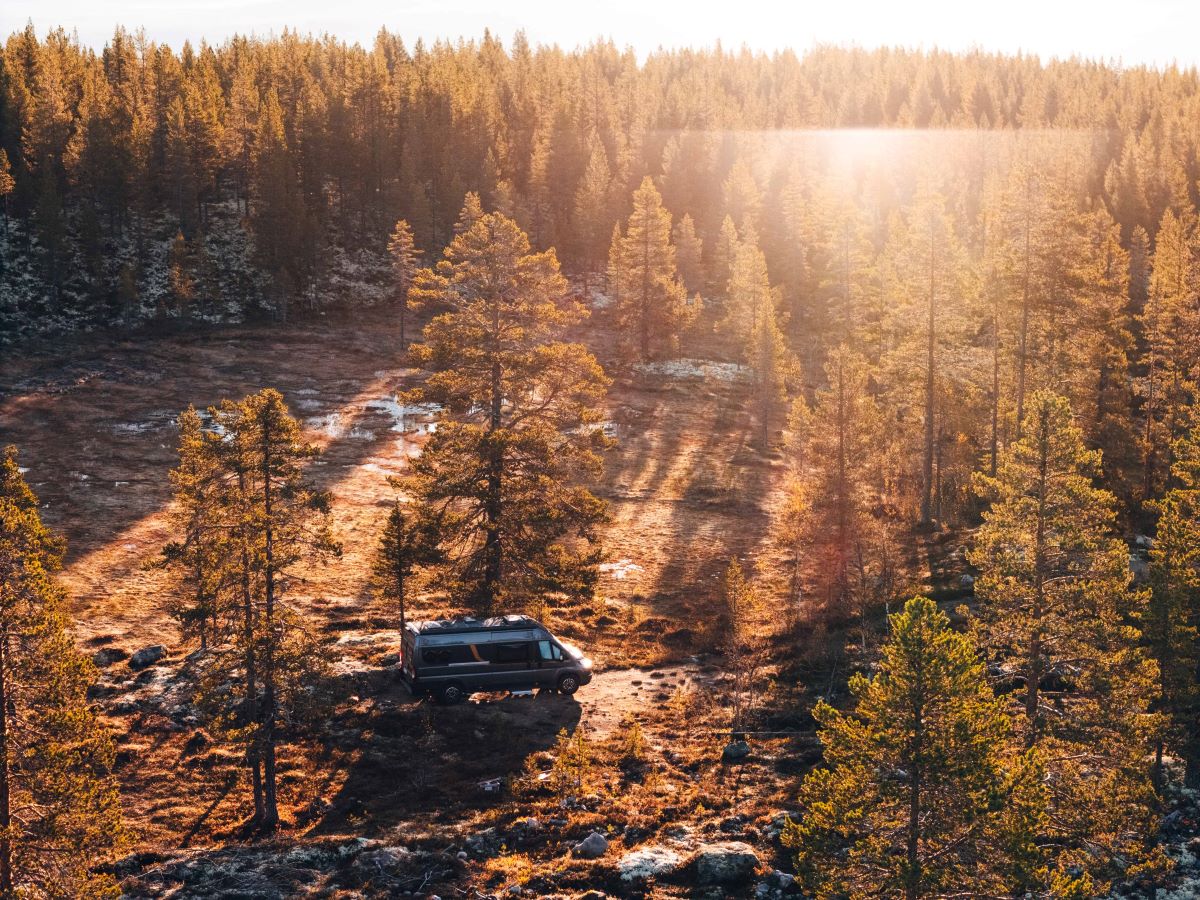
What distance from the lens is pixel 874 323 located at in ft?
177

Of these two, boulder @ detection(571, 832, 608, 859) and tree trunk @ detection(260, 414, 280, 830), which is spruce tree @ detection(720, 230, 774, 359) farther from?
boulder @ detection(571, 832, 608, 859)

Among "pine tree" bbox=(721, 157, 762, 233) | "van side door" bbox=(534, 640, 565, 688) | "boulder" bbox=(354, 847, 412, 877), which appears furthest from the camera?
"pine tree" bbox=(721, 157, 762, 233)

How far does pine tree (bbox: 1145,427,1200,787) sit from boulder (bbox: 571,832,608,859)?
47.0 ft

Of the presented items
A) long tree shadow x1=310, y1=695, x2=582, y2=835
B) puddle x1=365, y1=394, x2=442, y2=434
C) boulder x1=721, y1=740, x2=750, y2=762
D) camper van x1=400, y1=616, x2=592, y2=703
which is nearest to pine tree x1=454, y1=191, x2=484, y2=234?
puddle x1=365, y1=394, x2=442, y2=434

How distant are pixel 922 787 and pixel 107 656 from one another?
23.6 metres

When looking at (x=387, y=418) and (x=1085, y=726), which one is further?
(x=387, y=418)

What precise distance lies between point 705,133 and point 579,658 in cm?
9986

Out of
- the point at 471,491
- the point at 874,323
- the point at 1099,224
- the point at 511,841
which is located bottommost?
the point at 511,841

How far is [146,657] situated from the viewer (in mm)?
27891

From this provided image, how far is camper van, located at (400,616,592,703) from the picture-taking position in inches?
1038

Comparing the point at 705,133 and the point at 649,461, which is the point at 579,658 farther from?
the point at 705,133

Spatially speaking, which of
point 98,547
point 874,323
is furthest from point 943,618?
point 874,323

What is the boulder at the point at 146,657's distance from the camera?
27.6 metres

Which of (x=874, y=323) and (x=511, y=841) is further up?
(x=874, y=323)
